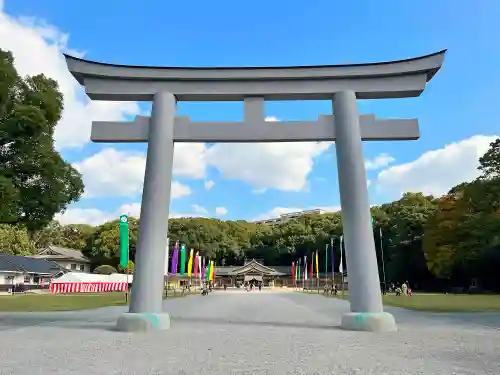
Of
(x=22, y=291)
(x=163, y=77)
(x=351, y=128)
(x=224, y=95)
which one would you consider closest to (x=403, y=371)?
(x=351, y=128)

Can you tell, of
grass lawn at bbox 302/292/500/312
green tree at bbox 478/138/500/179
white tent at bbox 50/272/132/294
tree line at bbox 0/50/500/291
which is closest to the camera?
tree line at bbox 0/50/500/291

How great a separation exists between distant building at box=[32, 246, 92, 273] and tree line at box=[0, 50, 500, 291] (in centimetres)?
172

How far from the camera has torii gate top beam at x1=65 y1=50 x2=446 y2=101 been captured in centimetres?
1067

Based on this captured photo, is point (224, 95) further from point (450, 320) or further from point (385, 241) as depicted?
point (385, 241)

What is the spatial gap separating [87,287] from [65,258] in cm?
1739

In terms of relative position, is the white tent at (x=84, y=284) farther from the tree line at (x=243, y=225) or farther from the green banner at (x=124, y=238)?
the green banner at (x=124, y=238)

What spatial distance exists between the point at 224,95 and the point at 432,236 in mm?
34904

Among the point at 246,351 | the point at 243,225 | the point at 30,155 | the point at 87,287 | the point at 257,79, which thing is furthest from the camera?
the point at 243,225

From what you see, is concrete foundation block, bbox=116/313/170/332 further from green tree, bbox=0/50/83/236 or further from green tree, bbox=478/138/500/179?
green tree, bbox=478/138/500/179

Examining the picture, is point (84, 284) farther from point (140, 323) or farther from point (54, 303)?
point (140, 323)

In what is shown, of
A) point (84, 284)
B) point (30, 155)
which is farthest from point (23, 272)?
point (30, 155)

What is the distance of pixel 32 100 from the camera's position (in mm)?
12398

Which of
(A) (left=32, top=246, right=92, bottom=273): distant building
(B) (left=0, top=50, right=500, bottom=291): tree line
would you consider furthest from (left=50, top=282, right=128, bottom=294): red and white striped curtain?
(A) (left=32, top=246, right=92, bottom=273): distant building

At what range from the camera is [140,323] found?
916 centimetres
